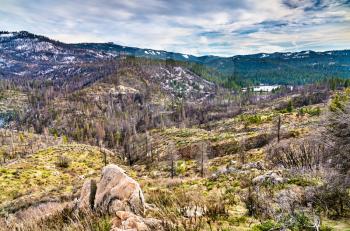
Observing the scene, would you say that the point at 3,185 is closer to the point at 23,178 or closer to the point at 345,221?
the point at 23,178

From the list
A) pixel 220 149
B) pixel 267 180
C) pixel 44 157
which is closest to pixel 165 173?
pixel 220 149

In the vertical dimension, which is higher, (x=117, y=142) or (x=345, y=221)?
(x=345, y=221)

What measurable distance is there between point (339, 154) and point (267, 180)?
735 cm

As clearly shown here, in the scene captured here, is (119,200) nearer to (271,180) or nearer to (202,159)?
(271,180)

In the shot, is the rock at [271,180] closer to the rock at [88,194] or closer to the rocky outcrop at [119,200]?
the rocky outcrop at [119,200]

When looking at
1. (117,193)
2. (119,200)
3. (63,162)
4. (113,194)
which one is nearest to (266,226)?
(119,200)

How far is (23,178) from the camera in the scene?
3568 inches

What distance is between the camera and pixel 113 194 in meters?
12.8

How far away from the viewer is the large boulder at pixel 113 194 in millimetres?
11414

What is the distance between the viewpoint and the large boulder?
11.4m

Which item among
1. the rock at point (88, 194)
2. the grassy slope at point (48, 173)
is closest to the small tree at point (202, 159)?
the grassy slope at point (48, 173)

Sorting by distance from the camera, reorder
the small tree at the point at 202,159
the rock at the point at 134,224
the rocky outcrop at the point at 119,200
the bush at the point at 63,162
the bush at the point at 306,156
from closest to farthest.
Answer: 1. the rock at the point at 134,224
2. the rocky outcrop at the point at 119,200
3. the bush at the point at 306,156
4. the small tree at the point at 202,159
5. the bush at the point at 63,162

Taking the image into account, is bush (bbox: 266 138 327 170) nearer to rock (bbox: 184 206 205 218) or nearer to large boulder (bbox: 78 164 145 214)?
rock (bbox: 184 206 205 218)

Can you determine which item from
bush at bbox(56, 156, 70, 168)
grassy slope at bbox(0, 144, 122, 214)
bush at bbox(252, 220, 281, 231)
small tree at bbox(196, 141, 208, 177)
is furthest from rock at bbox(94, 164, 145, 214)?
bush at bbox(56, 156, 70, 168)
